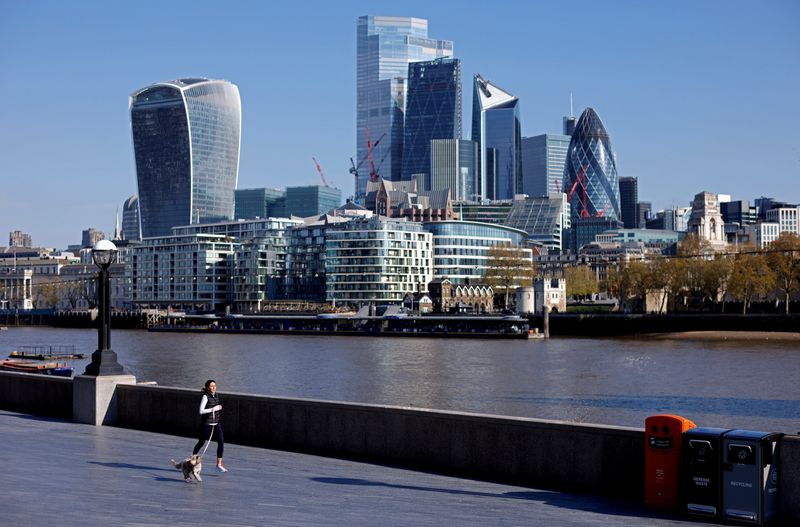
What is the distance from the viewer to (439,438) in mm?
17891

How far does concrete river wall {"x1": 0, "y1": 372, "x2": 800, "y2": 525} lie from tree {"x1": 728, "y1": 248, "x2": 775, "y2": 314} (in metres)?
127

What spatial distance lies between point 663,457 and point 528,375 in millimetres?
57761

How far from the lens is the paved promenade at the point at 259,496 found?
13.5 m

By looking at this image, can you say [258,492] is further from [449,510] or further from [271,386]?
[271,386]

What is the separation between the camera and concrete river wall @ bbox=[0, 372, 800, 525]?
50.4 feet

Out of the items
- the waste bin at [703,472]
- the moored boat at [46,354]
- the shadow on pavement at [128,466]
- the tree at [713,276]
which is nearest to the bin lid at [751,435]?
the waste bin at [703,472]

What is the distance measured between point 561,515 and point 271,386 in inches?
1922

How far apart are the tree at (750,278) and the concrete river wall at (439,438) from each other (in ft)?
416

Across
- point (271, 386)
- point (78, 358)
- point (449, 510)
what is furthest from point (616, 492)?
point (78, 358)

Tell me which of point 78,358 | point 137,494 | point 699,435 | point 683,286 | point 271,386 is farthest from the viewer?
point 683,286

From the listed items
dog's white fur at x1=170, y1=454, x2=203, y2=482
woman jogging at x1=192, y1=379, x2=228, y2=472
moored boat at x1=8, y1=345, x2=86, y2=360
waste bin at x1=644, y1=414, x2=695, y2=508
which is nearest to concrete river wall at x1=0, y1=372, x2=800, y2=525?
waste bin at x1=644, y1=414, x2=695, y2=508

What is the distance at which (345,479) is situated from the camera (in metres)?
16.8

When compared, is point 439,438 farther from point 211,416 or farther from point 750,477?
point 750,477

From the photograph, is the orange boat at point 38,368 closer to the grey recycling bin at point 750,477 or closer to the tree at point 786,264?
the grey recycling bin at point 750,477
